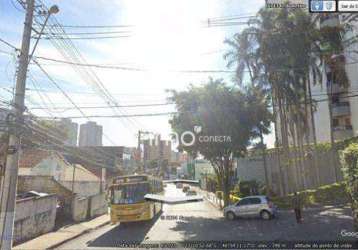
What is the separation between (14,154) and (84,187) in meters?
22.0

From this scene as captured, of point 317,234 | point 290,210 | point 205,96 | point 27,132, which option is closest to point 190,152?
point 205,96

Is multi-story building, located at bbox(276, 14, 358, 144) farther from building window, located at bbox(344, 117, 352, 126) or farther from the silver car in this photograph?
the silver car

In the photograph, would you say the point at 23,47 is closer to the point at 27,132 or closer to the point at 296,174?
the point at 27,132

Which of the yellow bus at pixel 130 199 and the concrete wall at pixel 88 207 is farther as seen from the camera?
the concrete wall at pixel 88 207

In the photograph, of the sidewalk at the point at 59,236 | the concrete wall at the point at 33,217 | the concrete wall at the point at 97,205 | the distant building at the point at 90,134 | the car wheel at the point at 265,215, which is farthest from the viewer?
the distant building at the point at 90,134

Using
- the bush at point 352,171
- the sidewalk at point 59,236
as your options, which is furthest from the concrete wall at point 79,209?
the bush at point 352,171

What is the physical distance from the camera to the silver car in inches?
908

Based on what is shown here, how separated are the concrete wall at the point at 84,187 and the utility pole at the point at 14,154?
58.1 ft

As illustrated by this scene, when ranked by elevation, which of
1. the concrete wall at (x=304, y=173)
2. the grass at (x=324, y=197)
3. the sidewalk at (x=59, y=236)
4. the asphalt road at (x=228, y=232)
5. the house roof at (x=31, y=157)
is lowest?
the sidewalk at (x=59, y=236)

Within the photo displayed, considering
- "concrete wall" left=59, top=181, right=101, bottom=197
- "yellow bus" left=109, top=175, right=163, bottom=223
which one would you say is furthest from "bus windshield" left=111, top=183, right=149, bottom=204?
"concrete wall" left=59, top=181, right=101, bottom=197

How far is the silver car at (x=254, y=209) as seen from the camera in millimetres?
23061

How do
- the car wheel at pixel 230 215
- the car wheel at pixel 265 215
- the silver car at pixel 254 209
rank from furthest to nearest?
the car wheel at pixel 230 215, the silver car at pixel 254 209, the car wheel at pixel 265 215

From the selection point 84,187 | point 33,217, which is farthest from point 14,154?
point 84,187

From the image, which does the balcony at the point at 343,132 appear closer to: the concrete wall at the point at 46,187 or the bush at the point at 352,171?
the concrete wall at the point at 46,187
